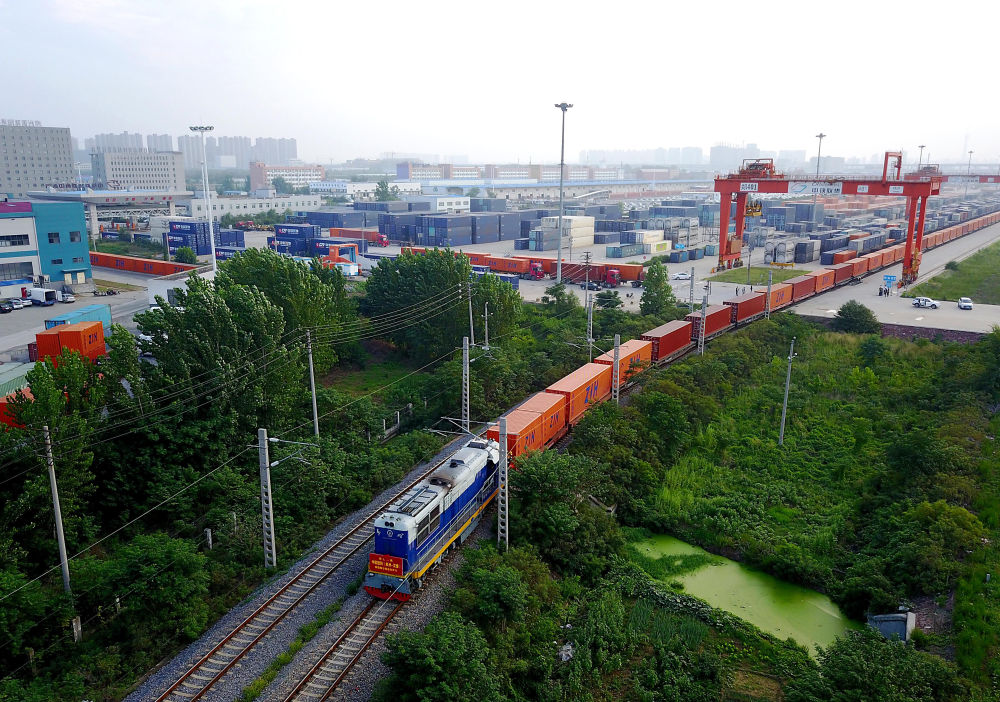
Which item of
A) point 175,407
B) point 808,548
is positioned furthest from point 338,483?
point 808,548

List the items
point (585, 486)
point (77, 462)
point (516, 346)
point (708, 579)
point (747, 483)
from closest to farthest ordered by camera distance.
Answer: point (77, 462) → point (708, 579) → point (585, 486) → point (747, 483) → point (516, 346)

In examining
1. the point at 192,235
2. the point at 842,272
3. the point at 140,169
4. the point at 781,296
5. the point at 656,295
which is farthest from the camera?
the point at 140,169

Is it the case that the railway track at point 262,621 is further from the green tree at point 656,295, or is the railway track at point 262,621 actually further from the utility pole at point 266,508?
the green tree at point 656,295

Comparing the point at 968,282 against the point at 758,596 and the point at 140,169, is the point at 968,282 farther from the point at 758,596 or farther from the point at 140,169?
the point at 140,169

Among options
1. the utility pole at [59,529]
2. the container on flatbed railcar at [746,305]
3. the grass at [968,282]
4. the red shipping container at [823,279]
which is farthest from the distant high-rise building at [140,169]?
the utility pole at [59,529]

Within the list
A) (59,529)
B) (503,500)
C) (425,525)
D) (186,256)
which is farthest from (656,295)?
(186,256)

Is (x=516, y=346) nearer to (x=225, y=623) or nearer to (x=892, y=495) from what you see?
(x=892, y=495)

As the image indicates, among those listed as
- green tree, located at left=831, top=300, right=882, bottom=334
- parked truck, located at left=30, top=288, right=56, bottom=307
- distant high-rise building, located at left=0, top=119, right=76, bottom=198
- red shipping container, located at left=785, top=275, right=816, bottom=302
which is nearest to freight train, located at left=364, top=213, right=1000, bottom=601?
green tree, located at left=831, top=300, right=882, bottom=334
